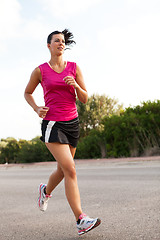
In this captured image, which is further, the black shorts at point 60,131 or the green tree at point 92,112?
the green tree at point 92,112

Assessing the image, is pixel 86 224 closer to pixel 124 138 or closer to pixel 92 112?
pixel 124 138

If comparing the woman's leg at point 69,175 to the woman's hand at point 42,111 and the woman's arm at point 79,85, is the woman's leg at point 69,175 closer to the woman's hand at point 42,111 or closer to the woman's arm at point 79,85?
the woman's hand at point 42,111

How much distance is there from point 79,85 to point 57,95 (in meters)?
0.39

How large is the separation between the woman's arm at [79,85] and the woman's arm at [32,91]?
1.37 feet

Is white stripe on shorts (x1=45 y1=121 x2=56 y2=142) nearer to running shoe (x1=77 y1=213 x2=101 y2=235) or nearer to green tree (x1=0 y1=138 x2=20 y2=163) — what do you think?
running shoe (x1=77 y1=213 x2=101 y2=235)

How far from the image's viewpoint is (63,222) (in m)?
4.66

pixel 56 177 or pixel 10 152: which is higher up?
pixel 10 152

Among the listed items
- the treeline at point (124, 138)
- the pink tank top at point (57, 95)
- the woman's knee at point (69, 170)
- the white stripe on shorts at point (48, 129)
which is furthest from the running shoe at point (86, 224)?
the treeline at point (124, 138)

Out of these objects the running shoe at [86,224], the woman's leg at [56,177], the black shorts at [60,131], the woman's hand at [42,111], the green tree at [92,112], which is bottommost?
the running shoe at [86,224]

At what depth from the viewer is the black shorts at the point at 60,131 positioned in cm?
386

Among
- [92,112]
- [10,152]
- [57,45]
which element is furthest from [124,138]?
[92,112]

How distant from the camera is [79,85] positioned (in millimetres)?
4211

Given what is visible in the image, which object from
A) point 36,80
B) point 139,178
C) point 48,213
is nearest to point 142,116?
point 139,178

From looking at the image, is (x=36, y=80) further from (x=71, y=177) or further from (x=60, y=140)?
(x=71, y=177)
